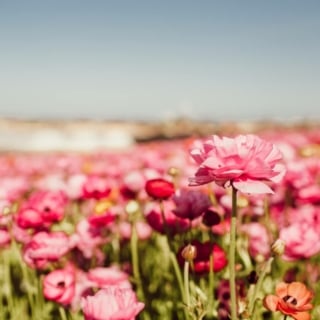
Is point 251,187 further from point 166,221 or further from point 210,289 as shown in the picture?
point 166,221

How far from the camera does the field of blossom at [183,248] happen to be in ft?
3.36

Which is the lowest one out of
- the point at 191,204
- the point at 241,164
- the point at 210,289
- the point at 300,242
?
the point at 210,289

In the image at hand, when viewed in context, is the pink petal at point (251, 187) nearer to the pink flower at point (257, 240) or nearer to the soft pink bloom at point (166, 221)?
the soft pink bloom at point (166, 221)

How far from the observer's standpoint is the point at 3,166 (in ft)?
16.6

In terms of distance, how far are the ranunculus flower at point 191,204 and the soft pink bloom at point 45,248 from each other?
322mm

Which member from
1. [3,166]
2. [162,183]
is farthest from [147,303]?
[3,166]

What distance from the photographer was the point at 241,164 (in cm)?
102

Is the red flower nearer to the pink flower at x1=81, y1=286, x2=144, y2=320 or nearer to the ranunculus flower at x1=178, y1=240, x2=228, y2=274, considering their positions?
the ranunculus flower at x1=178, y1=240, x2=228, y2=274

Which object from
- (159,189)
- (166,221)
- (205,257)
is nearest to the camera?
(205,257)

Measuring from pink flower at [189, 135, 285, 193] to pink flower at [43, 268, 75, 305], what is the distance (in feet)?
1.58

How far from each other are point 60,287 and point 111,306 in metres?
0.38

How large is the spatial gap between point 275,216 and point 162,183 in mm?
827

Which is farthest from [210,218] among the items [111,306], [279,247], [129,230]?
[129,230]

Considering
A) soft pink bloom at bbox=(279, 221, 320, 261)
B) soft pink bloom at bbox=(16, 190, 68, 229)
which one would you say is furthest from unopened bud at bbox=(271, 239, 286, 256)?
soft pink bloom at bbox=(16, 190, 68, 229)
